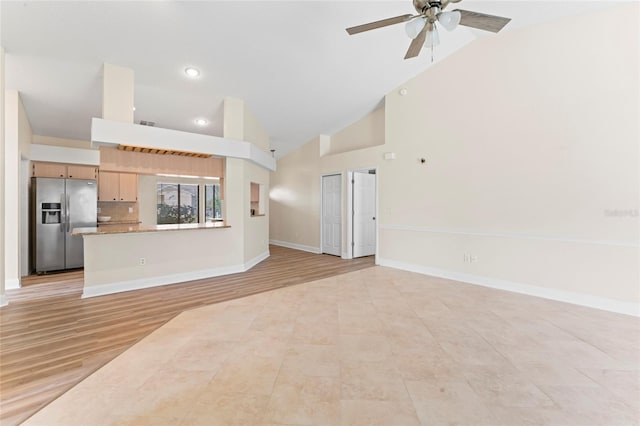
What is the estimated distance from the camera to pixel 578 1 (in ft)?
11.2

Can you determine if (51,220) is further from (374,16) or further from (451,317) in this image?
(451,317)

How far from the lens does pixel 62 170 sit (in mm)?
→ 5504

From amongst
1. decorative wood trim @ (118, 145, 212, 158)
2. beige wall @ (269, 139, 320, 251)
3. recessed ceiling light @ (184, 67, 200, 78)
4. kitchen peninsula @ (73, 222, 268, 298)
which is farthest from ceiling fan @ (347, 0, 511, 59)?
beige wall @ (269, 139, 320, 251)

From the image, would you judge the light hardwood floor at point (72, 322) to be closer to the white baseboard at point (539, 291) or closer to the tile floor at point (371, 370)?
the tile floor at point (371, 370)

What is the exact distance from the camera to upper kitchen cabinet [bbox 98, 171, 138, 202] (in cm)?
605

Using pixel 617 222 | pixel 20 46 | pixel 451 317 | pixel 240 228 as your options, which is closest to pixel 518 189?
pixel 617 222

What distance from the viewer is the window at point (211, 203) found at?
8.63 meters

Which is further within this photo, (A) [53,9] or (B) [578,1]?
(B) [578,1]

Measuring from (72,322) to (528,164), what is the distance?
6.16m

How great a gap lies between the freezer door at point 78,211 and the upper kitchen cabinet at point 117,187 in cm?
53

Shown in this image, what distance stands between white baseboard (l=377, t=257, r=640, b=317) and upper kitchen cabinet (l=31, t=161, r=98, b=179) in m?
6.92

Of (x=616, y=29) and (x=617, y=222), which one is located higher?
(x=616, y=29)

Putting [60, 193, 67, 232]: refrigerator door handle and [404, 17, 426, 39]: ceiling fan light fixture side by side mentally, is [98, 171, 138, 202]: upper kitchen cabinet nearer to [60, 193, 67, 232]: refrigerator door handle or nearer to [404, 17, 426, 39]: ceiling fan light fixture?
[60, 193, 67, 232]: refrigerator door handle

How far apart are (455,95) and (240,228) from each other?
4536mm
